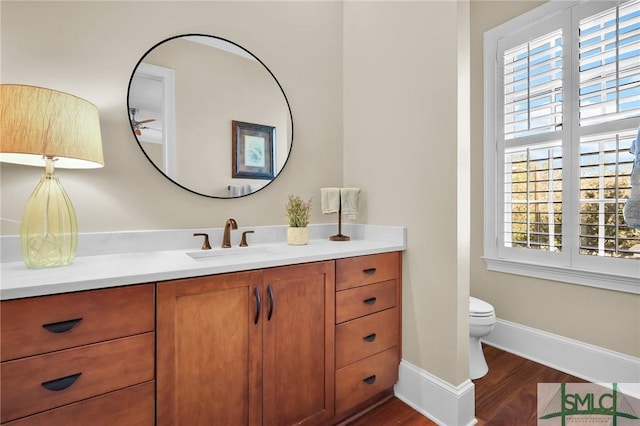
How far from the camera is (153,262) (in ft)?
4.05

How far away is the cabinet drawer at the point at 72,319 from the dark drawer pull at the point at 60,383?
0.31 feet

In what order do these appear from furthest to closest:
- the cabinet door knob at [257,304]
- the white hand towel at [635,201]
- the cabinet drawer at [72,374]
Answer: the white hand towel at [635,201] < the cabinet door knob at [257,304] < the cabinet drawer at [72,374]

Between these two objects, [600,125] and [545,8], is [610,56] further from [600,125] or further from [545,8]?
Result: [545,8]

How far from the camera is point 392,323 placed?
1.77m

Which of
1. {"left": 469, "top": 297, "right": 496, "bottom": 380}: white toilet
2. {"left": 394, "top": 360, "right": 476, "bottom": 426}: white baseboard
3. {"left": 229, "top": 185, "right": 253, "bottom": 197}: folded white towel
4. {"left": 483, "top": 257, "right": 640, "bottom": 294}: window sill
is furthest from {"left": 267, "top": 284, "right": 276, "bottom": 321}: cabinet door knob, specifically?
{"left": 483, "top": 257, "right": 640, "bottom": 294}: window sill

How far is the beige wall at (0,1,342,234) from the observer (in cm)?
131

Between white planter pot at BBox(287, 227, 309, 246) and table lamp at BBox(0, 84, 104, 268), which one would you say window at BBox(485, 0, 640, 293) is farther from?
table lamp at BBox(0, 84, 104, 268)

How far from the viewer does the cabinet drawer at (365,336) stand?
5.02 feet

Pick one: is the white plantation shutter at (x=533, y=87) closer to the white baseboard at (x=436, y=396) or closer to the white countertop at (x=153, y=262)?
the white countertop at (x=153, y=262)

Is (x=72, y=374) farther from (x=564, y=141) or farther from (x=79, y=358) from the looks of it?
(x=564, y=141)

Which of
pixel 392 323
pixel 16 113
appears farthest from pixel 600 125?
pixel 16 113

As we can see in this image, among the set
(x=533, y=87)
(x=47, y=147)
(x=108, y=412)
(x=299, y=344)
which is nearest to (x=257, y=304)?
(x=299, y=344)

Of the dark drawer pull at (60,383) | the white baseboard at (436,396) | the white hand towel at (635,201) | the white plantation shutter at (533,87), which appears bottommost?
the white baseboard at (436,396)

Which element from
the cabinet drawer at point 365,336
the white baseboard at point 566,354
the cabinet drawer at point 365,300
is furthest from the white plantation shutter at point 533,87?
the cabinet drawer at point 365,336
